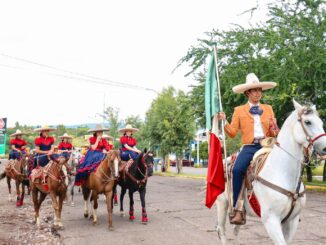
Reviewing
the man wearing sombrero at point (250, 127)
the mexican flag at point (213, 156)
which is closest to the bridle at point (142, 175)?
the mexican flag at point (213, 156)

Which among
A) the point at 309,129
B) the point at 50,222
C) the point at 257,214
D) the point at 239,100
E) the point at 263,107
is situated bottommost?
the point at 50,222

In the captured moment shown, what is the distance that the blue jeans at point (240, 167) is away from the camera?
5671 mm

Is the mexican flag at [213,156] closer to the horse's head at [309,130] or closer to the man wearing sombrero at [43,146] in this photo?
the horse's head at [309,130]

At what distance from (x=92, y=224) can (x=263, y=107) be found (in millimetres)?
6494

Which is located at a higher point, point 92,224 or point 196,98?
point 196,98

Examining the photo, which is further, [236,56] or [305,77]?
[236,56]

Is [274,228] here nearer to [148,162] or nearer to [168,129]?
[148,162]

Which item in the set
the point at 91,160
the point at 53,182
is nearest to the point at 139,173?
the point at 91,160

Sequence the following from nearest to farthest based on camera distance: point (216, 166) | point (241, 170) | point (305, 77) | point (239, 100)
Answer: point (241, 170) < point (216, 166) < point (305, 77) < point (239, 100)

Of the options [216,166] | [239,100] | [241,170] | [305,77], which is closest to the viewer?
[241,170]

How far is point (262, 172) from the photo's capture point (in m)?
5.29

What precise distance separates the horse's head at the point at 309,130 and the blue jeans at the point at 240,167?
38.8 inches

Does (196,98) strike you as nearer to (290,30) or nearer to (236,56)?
(236,56)

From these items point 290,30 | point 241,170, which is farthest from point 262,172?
point 290,30
